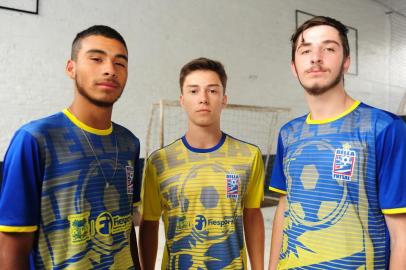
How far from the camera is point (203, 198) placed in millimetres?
1474

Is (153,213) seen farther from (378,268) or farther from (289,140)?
(378,268)

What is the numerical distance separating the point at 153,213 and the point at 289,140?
2.30ft

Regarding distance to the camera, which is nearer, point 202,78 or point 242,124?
point 202,78

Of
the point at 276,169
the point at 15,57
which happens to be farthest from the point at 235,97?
the point at 276,169

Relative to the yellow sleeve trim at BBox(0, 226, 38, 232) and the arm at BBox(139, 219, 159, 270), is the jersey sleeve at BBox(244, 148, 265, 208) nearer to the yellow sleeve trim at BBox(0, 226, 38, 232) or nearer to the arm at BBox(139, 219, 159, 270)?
the arm at BBox(139, 219, 159, 270)

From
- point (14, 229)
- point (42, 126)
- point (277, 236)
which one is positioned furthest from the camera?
point (277, 236)

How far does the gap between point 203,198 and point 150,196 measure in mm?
254

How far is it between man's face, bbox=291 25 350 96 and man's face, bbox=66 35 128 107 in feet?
2.23

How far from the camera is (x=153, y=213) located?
1.56m

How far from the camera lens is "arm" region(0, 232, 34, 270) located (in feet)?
3.24

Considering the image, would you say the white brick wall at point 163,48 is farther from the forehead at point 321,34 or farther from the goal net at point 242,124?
the forehead at point 321,34

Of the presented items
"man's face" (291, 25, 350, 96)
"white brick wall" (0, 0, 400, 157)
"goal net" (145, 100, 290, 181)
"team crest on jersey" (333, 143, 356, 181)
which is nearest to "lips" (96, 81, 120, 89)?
"man's face" (291, 25, 350, 96)

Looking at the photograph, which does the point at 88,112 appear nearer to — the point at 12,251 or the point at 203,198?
the point at 12,251

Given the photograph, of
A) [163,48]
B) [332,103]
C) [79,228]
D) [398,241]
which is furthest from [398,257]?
[163,48]
